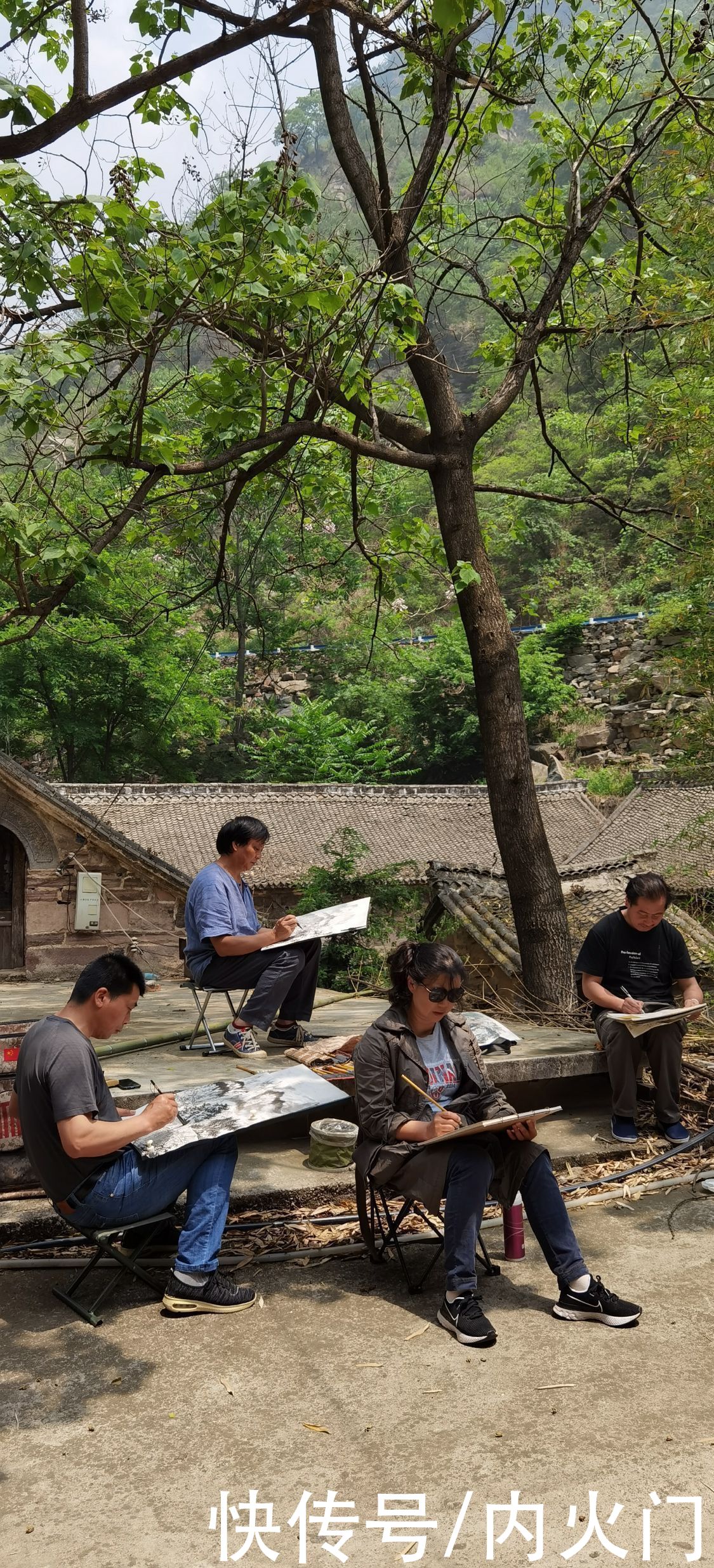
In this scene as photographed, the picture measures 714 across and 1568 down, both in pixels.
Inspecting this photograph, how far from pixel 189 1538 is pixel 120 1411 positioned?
0.67m

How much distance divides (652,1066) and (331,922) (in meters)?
1.79

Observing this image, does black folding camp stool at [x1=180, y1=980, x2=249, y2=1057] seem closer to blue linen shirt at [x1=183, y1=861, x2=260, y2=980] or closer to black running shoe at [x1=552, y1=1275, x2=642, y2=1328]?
blue linen shirt at [x1=183, y1=861, x2=260, y2=980]

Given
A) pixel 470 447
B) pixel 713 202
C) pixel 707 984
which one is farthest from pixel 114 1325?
pixel 707 984

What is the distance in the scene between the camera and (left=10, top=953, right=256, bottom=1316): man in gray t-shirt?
12.2 ft

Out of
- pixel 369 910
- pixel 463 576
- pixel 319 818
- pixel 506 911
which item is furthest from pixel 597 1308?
pixel 319 818

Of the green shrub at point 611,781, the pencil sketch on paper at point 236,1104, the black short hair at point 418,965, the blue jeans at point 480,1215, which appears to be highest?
the green shrub at point 611,781

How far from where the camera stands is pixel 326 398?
6602 mm

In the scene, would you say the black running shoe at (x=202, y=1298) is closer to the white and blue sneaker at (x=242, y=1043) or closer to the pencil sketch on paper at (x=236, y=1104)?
the pencil sketch on paper at (x=236, y=1104)

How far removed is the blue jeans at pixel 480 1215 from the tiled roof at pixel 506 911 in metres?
7.42

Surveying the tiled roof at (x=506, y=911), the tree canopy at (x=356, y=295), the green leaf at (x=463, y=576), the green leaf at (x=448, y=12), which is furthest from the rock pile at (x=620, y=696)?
the green leaf at (x=448, y=12)

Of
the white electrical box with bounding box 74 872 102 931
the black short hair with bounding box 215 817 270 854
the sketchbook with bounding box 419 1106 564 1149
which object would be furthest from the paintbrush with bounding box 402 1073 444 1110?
the white electrical box with bounding box 74 872 102 931

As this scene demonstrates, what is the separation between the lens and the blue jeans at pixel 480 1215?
3982mm

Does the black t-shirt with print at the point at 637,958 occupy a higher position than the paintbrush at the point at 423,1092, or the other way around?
the black t-shirt with print at the point at 637,958

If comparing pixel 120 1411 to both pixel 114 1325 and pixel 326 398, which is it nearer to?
pixel 114 1325
